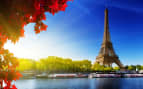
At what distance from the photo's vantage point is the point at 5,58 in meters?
3.62

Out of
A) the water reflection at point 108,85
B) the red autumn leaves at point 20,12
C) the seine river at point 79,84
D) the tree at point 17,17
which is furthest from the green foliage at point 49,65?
the red autumn leaves at point 20,12

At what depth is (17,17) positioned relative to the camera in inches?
105

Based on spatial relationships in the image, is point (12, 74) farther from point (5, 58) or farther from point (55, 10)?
point (55, 10)

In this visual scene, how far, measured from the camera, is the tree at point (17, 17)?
97.2 inches

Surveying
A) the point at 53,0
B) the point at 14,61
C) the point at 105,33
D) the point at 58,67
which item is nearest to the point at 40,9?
the point at 53,0

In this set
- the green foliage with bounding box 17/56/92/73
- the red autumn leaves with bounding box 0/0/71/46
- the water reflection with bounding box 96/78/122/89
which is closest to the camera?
the red autumn leaves with bounding box 0/0/71/46

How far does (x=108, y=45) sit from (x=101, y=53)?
550 centimetres

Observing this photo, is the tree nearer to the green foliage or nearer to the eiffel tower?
the green foliage

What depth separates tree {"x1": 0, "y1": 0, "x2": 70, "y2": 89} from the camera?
247cm

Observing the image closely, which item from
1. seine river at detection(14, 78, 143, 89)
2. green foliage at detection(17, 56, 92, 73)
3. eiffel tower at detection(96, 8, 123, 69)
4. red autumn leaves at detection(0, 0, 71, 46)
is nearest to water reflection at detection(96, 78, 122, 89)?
seine river at detection(14, 78, 143, 89)

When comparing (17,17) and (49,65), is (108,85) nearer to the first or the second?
(17,17)

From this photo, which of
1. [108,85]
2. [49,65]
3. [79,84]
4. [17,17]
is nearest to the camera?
[17,17]

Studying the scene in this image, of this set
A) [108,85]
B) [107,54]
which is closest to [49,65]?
[107,54]

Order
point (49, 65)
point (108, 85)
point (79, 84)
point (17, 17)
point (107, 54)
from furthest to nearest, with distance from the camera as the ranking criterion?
point (107, 54) → point (49, 65) → point (79, 84) → point (108, 85) → point (17, 17)
